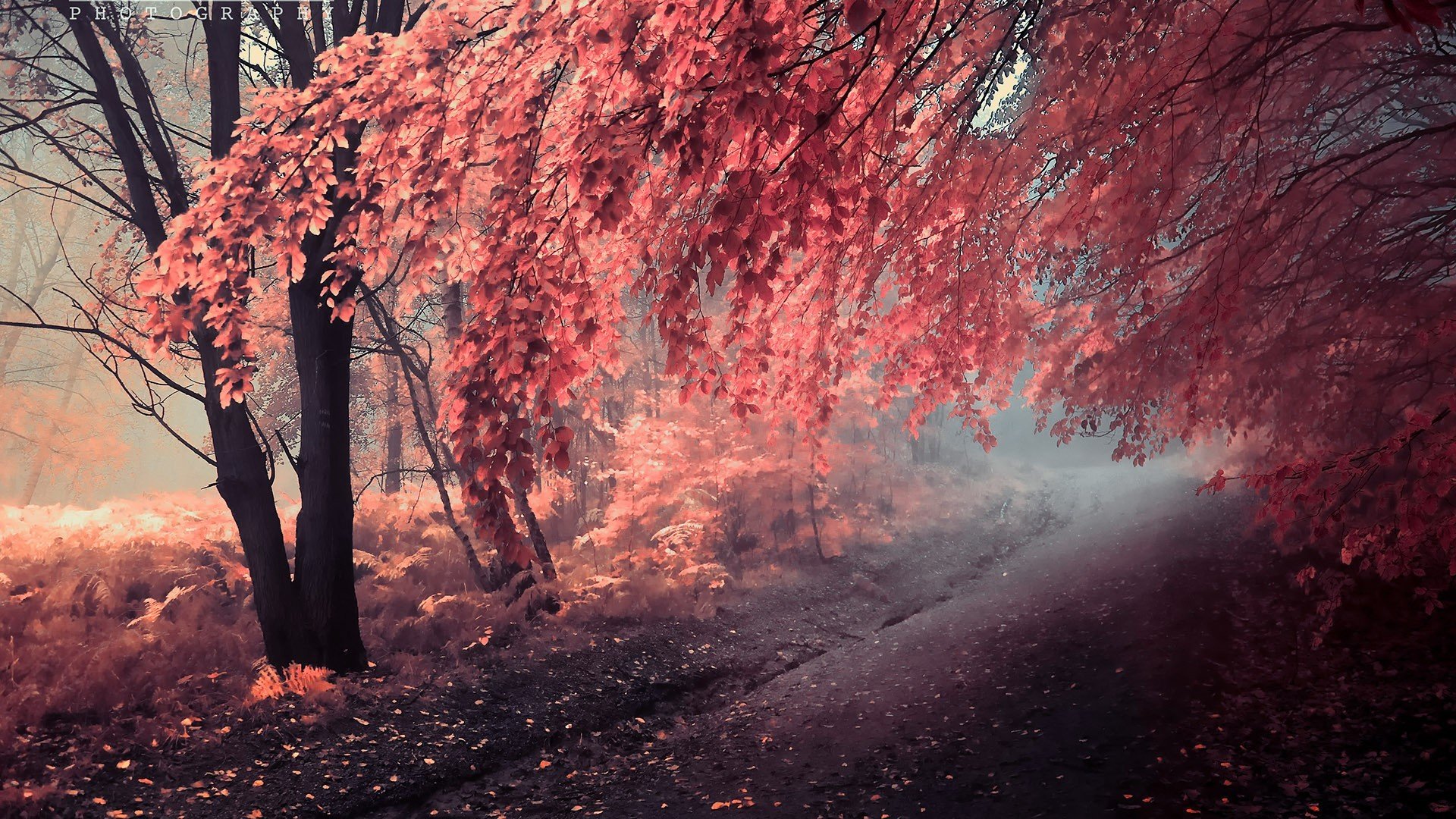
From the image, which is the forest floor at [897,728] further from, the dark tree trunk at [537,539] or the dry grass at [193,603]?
the dark tree trunk at [537,539]

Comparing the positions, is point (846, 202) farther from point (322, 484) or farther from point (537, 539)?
point (537, 539)

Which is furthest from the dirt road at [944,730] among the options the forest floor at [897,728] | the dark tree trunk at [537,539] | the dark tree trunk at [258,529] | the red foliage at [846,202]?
the dark tree trunk at [537,539]

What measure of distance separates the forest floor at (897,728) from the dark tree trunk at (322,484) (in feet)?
3.05

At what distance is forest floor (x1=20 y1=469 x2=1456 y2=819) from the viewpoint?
16.3 ft

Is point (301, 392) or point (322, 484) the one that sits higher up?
point (301, 392)

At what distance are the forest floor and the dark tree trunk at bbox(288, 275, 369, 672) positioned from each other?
93 cm

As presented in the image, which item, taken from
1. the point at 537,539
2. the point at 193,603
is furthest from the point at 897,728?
the point at 193,603

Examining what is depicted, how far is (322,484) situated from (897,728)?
20.3 ft

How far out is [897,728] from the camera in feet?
21.7

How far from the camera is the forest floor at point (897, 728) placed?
496cm

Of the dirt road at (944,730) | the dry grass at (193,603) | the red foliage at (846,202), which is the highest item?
the red foliage at (846,202)

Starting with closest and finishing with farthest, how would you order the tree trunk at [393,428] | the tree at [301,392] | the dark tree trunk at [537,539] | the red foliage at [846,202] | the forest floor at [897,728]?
1. the red foliage at [846,202]
2. the forest floor at [897,728]
3. the tree at [301,392]
4. the dark tree trunk at [537,539]
5. the tree trunk at [393,428]

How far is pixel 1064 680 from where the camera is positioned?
23.6 feet

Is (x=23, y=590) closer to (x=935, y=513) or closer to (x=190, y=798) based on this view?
(x=190, y=798)
